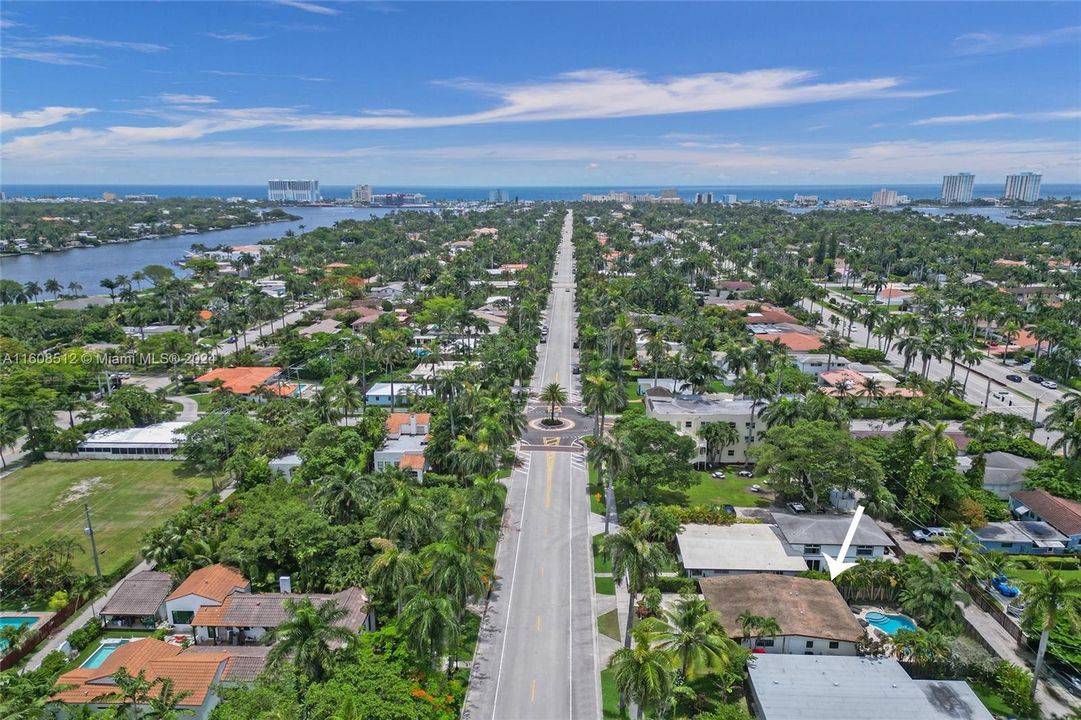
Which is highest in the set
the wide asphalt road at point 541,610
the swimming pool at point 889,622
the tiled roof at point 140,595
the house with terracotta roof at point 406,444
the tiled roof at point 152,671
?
the house with terracotta roof at point 406,444

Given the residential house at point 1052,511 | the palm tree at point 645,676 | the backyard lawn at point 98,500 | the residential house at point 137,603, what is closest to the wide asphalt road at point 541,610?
the palm tree at point 645,676

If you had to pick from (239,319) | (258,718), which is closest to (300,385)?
(239,319)

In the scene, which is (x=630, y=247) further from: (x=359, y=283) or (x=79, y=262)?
(x=79, y=262)

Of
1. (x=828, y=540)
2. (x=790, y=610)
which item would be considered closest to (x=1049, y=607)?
(x=790, y=610)

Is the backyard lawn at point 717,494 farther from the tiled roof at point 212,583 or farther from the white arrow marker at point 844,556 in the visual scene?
the tiled roof at point 212,583

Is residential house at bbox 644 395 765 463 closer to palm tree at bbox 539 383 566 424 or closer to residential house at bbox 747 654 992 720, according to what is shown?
palm tree at bbox 539 383 566 424

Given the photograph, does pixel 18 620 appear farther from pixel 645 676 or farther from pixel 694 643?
pixel 694 643
